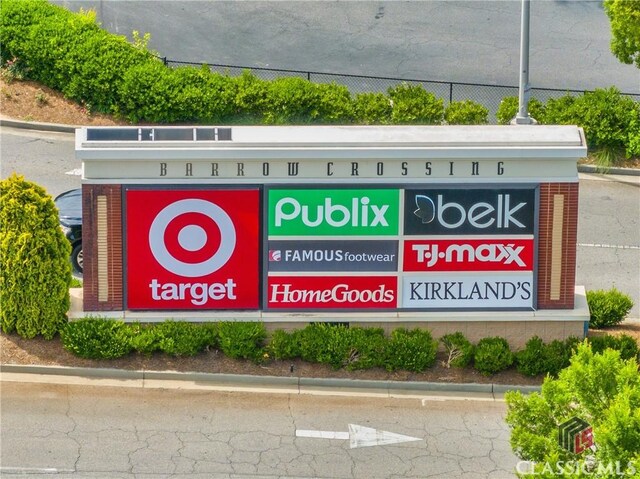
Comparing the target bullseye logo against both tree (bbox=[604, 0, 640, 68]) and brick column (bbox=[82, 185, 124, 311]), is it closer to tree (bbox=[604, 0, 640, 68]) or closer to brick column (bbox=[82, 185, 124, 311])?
brick column (bbox=[82, 185, 124, 311])

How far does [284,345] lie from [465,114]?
38.7 feet

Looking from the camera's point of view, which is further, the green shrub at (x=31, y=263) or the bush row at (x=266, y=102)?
the bush row at (x=266, y=102)

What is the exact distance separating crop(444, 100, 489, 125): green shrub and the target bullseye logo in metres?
11.1

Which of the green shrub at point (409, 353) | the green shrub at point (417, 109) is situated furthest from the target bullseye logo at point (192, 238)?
the green shrub at point (417, 109)

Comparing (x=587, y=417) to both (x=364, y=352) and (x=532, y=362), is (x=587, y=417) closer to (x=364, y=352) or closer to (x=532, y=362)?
(x=532, y=362)

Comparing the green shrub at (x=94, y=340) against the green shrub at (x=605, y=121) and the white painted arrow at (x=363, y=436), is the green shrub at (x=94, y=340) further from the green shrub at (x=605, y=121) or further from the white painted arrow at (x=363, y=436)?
the green shrub at (x=605, y=121)

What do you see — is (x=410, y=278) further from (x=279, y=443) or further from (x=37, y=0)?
(x=37, y=0)

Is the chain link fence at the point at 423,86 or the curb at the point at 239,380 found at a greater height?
the chain link fence at the point at 423,86

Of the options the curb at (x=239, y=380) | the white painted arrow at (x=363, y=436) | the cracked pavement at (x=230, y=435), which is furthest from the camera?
the curb at (x=239, y=380)

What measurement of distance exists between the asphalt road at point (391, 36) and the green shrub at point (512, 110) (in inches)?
176

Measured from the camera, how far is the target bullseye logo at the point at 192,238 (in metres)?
21.7

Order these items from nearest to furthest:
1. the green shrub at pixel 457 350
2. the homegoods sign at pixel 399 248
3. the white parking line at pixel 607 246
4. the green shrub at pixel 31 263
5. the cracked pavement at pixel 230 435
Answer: the cracked pavement at pixel 230 435, the green shrub at pixel 31 263, the green shrub at pixel 457 350, the homegoods sign at pixel 399 248, the white parking line at pixel 607 246

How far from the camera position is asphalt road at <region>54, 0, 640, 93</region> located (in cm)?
3731

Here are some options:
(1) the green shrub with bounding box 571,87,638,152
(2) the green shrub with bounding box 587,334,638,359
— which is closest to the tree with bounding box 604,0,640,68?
(1) the green shrub with bounding box 571,87,638,152
